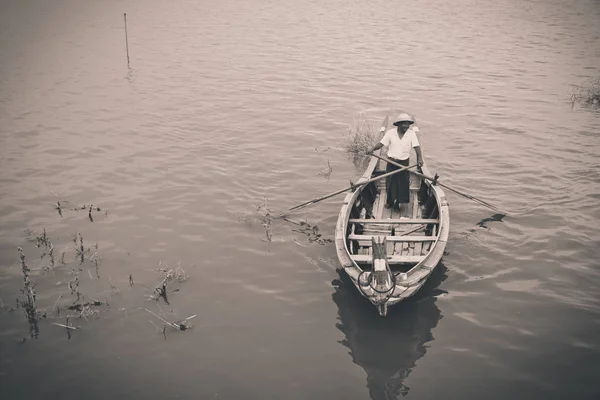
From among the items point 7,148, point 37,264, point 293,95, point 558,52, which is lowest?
point 37,264

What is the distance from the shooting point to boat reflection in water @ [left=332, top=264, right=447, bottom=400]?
666 centimetres

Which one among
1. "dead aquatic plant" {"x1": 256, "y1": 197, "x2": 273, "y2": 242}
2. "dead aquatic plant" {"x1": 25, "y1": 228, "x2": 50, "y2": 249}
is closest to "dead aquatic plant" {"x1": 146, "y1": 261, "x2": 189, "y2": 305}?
"dead aquatic plant" {"x1": 256, "y1": 197, "x2": 273, "y2": 242}

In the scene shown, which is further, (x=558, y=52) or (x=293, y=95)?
(x=558, y=52)

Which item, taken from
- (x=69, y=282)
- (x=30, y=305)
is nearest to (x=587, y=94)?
(x=69, y=282)

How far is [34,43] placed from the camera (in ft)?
77.2

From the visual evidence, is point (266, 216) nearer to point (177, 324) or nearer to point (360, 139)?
point (177, 324)

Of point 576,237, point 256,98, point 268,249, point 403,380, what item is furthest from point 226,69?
point 403,380

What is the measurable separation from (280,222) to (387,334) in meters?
3.66

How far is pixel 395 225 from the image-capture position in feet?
30.9

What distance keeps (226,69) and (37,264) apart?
13564mm

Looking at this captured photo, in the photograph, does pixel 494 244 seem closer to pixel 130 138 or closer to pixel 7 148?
pixel 130 138

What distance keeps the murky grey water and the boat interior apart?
0.59 meters

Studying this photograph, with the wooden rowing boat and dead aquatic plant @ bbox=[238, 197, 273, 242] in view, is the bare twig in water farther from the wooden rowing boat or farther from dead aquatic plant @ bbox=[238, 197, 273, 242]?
dead aquatic plant @ bbox=[238, 197, 273, 242]

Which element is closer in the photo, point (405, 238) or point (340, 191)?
point (405, 238)
